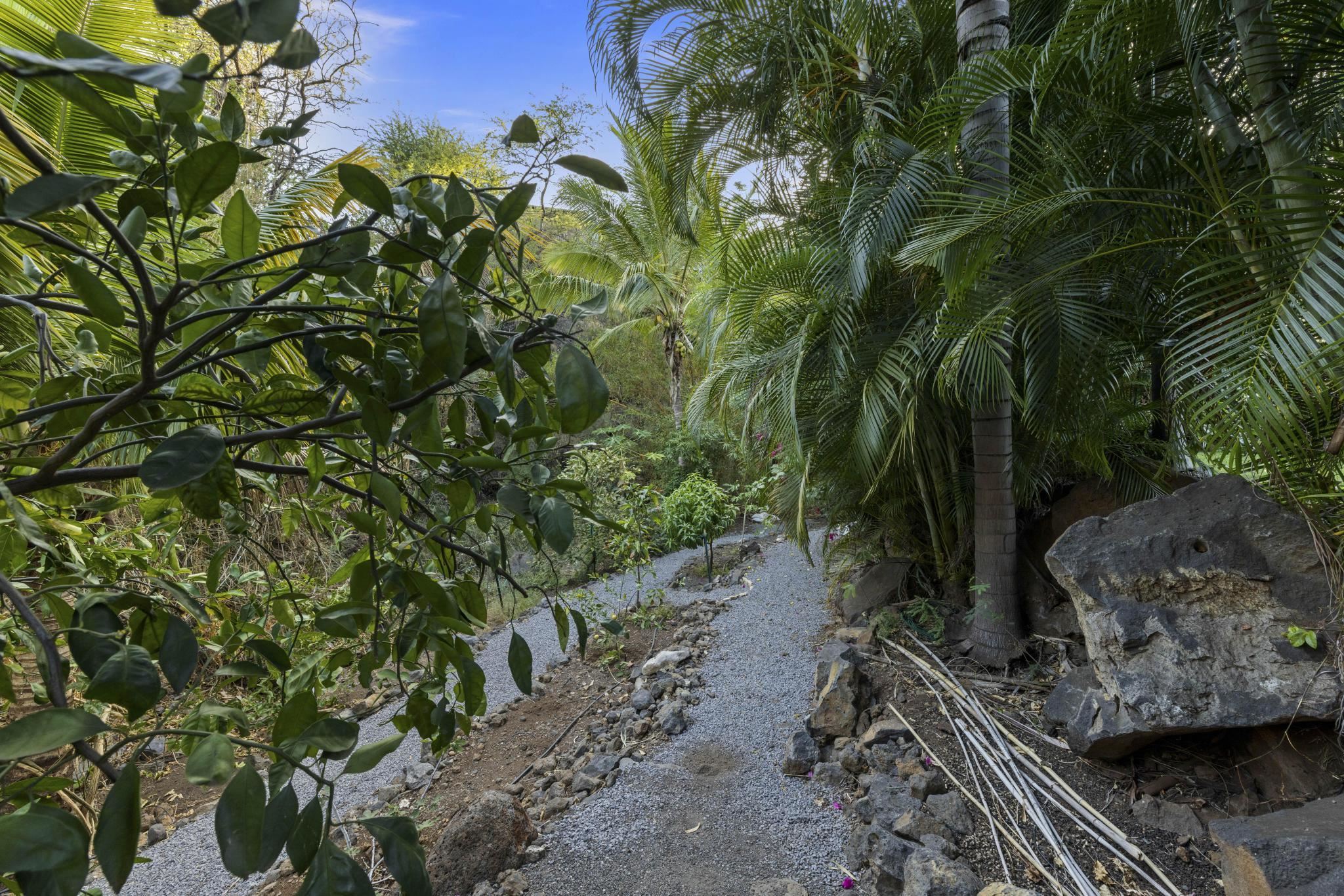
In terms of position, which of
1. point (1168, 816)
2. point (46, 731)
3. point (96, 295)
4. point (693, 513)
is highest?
point (96, 295)

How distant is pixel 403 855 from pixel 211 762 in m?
0.14

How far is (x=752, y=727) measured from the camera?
289 centimetres

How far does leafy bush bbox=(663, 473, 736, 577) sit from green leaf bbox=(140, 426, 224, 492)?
5548 mm

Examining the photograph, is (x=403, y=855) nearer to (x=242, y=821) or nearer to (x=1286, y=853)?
(x=242, y=821)

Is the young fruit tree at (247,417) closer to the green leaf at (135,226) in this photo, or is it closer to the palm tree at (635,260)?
the green leaf at (135,226)

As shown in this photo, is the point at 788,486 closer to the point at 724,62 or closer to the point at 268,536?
the point at 724,62

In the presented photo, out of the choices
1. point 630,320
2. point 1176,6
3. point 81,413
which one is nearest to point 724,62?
point 1176,6

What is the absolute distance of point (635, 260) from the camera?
29.2ft

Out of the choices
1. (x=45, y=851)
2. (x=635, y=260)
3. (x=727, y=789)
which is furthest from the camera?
(x=635, y=260)

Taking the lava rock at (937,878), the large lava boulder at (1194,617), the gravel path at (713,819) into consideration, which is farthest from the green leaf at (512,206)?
the large lava boulder at (1194,617)

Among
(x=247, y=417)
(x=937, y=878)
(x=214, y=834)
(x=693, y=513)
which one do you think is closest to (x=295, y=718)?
(x=247, y=417)

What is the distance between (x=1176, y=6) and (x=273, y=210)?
3914 millimetres

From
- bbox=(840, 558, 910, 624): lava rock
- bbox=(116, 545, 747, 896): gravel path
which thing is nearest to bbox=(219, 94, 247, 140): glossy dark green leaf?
bbox=(116, 545, 747, 896): gravel path

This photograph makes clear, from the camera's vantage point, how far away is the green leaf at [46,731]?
0.33 m
